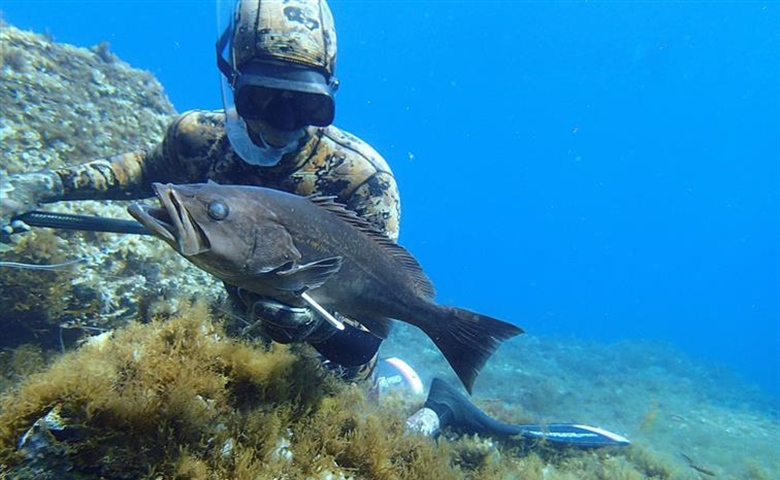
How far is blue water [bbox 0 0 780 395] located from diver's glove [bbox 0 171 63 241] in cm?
8761

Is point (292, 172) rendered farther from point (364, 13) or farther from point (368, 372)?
point (364, 13)

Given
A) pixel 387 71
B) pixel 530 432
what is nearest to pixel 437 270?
pixel 387 71

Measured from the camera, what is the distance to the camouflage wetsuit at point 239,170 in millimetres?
4273

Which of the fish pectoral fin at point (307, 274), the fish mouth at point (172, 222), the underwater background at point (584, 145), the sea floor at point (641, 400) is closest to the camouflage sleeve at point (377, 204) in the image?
the fish pectoral fin at point (307, 274)

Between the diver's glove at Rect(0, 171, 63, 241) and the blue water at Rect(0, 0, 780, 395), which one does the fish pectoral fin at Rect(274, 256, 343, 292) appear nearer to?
the diver's glove at Rect(0, 171, 63, 241)

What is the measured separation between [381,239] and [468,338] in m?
0.95

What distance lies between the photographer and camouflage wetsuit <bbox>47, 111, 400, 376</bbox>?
427 centimetres

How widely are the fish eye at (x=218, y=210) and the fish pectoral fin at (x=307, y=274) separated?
415 mm

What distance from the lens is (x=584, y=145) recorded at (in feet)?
541

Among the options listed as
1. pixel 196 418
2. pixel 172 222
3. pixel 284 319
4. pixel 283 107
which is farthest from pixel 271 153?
pixel 196 418

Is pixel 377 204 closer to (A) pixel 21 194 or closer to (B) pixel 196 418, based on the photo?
(B) pixel 196 418

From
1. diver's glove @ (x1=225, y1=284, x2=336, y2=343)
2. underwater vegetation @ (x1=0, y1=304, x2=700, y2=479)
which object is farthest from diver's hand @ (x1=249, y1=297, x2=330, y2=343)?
underwater vegetation @ (x1=0, y1=304, x2=700, y2=479)

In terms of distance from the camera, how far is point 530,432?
5.69m

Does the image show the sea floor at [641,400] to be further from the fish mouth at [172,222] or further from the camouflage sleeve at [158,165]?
the fish mouth at [172,222]
